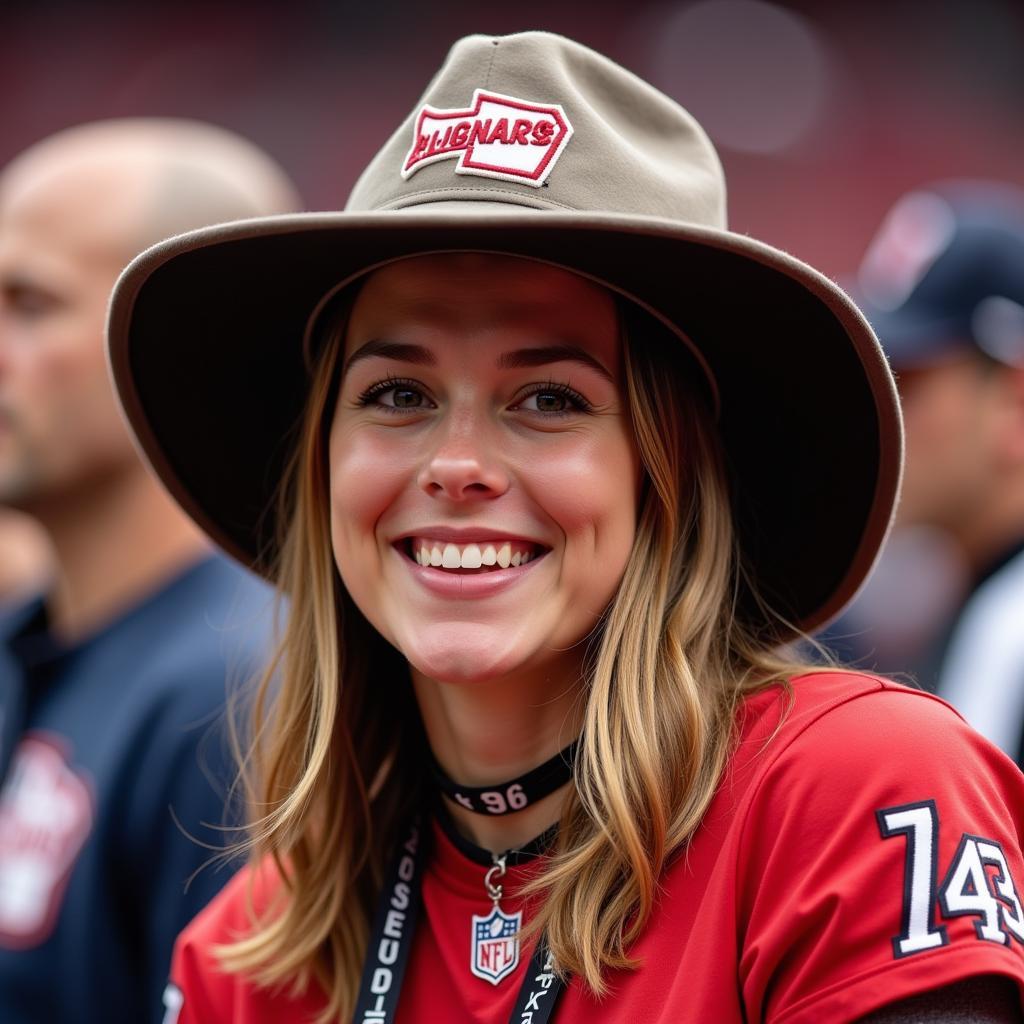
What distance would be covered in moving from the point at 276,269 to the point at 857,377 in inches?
30.8

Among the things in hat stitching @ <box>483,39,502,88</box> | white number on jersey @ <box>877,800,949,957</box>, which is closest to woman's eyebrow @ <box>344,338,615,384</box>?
hat stitching @ <box>483,39,502,88</box>

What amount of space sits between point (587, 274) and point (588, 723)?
55cm

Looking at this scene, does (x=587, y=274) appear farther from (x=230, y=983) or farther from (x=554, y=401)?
(x=230, y=983)

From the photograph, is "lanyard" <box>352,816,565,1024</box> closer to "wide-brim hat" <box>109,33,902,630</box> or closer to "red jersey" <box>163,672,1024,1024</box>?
"red jersey" <box>163,672,1024,1024</box>

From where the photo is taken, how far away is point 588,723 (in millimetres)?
1856

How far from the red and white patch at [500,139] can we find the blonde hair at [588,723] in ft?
0.79

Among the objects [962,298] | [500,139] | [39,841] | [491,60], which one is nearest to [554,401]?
[500,139]

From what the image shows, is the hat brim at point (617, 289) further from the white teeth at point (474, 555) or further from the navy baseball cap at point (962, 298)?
the navy baseball cap at point (962, 298)

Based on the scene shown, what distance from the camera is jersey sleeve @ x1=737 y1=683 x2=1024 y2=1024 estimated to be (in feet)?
5.00

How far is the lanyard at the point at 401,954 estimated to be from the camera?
1774mm

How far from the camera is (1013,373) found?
4059mm

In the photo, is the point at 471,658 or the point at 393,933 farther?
the point at 393,933

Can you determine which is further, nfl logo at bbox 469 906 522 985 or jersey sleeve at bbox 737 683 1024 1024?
nfl logo at bbox 469 906 522 985

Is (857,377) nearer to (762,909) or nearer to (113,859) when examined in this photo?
(762,909)
